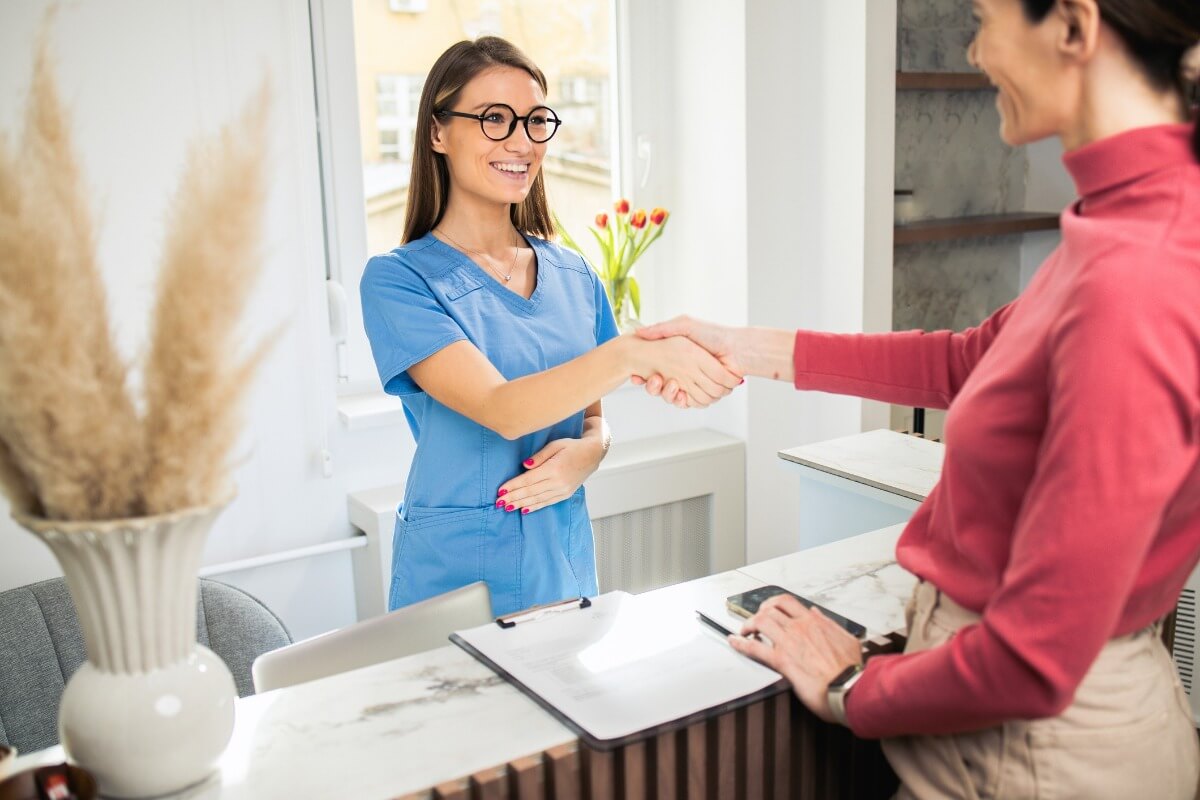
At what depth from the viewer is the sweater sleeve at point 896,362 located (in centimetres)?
133

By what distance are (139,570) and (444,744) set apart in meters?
0.33

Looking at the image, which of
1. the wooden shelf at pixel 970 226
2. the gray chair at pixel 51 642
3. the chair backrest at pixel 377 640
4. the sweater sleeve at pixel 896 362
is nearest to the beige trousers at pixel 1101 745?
the sweater sleeve at pixel 896 362

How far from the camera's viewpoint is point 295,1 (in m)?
2.48

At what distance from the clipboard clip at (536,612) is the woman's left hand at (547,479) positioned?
16.4 inches

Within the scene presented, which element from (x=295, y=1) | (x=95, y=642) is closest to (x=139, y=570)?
(x=95, y=642)

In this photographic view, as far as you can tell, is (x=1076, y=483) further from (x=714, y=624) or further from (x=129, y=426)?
(x=129, y=426)

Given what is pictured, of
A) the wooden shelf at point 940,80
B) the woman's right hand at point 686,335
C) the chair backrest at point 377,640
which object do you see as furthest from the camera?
the wooden shelf at point 940,80

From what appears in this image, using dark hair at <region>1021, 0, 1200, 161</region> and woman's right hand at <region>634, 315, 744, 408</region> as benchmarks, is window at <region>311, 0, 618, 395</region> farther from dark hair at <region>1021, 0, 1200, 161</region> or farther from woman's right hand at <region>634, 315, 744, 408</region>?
dark hair at <region>1021, 0, 1200, 161</region>

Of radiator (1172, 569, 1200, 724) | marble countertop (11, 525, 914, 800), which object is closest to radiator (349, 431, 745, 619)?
radiator (1172, 569, 1200, 724)

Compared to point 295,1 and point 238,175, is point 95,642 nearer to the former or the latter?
point 238,175

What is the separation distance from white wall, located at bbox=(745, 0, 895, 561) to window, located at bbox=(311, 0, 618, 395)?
0.52 metres

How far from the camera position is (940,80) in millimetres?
3402

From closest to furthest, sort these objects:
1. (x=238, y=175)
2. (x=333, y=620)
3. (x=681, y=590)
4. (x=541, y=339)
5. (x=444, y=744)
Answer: (x=238, y=175) < (x=444, y=744) < (x=681, y=590) < (x=541, y=339) < (x=333, y=620)

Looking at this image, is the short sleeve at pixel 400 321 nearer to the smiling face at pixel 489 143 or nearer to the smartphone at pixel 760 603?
the smiling face at pixel 489 143
